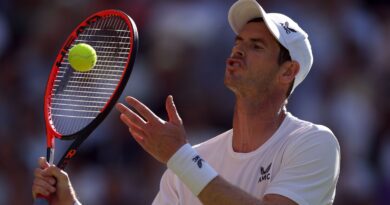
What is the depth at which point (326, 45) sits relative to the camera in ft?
28.1

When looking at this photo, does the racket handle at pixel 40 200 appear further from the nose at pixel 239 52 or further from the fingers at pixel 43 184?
the nose at pixel 239 52

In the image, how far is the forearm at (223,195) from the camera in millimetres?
4266

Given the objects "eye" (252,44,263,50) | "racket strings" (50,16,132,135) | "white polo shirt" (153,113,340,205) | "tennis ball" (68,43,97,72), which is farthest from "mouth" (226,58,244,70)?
"tennis ball" (68,43,97,72)

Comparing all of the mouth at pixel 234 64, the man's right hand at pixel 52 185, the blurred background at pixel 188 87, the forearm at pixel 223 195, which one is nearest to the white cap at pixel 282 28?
the mouth at pixel 234 64

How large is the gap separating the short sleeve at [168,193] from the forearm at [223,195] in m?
0.56

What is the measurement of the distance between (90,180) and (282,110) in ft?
11.6

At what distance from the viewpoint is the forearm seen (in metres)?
4.27

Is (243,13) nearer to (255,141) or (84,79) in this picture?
(255,141)

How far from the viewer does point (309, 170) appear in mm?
4465

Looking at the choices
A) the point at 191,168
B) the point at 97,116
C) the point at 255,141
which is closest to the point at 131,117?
the point at 191,168

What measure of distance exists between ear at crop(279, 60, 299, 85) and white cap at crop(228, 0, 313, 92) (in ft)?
0.09

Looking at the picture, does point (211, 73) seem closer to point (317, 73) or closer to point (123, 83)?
point (317, 73)

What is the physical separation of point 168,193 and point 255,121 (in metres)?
0.58

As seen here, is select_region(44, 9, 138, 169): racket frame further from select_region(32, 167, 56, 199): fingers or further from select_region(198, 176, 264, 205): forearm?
select_region(198, 176, 264, 205): forearm
